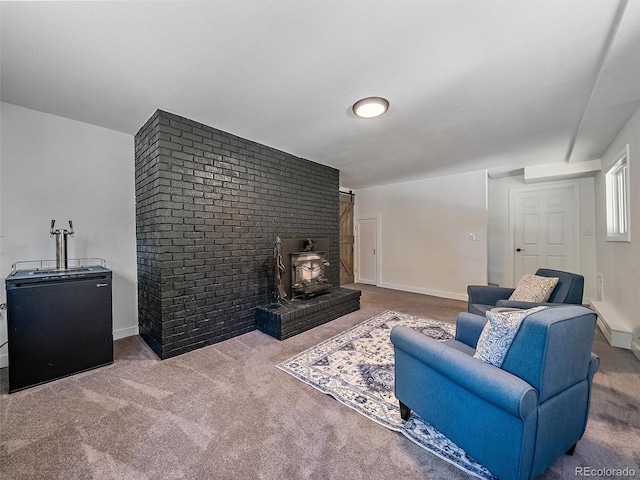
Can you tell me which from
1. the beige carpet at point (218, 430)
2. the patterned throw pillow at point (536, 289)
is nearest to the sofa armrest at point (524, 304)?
the patterned throw pillow at point (536, 289)

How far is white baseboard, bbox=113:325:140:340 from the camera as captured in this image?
312 centimetres

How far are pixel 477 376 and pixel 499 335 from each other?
0.24 m

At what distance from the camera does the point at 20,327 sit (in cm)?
211

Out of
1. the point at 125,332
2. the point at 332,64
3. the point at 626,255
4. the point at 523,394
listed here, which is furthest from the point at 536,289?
the point at 125,332

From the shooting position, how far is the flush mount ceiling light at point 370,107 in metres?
2.43

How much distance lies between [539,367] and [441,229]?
4.65m

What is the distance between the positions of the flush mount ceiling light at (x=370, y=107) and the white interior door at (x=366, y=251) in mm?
4021

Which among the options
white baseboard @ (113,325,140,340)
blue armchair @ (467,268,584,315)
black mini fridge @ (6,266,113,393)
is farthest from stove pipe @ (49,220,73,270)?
A: blue armchair @ (467,268,584,315)

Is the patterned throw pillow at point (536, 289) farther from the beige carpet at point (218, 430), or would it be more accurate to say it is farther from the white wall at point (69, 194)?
the white wall at point (69, 194)

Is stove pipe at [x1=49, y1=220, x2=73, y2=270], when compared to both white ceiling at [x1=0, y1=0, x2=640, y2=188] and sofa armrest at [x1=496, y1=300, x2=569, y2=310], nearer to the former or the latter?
white ceiling at [x1=0, y1=0, x2=640, y2=188]

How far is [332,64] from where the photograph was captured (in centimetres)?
194

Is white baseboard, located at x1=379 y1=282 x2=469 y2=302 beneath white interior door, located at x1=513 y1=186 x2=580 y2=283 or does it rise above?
beneath

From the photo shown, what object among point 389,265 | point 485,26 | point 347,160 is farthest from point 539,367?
point 389,265

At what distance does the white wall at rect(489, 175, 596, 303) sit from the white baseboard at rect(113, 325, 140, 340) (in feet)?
21.4
